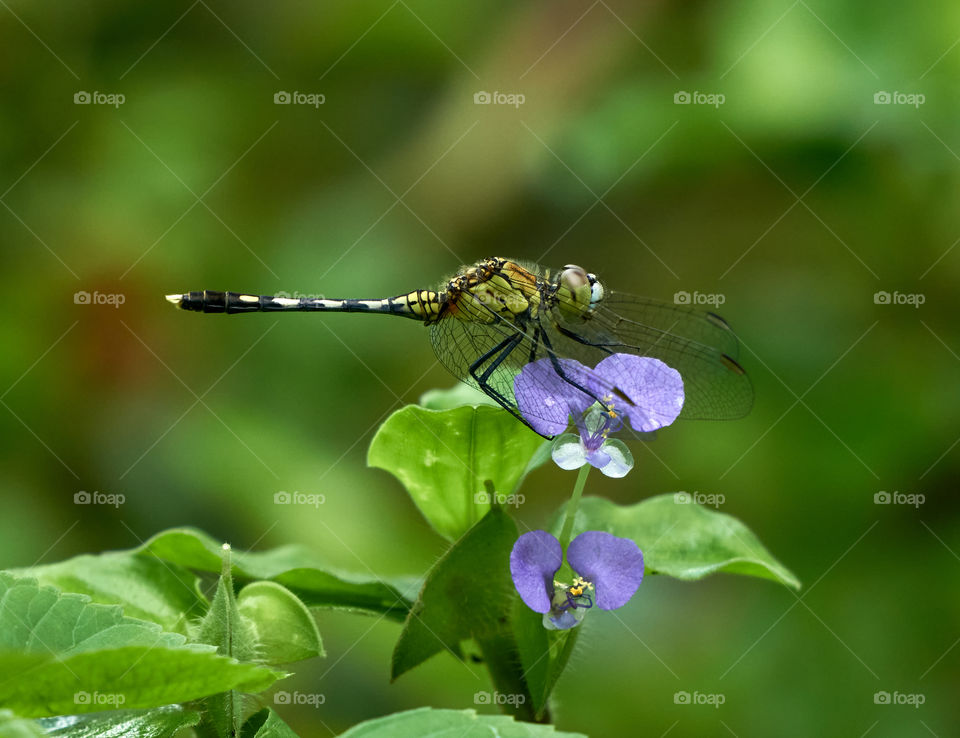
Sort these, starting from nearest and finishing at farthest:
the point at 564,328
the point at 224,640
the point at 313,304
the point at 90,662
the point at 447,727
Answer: the point at 90,662
the point at 447,727
the point at 224,640
the point at 564,328
the point at 313,304

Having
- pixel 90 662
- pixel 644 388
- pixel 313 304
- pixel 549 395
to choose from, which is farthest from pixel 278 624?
pixel 313 304

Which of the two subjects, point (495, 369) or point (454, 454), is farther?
point (495, 369)

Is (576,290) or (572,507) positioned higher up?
(576,290)

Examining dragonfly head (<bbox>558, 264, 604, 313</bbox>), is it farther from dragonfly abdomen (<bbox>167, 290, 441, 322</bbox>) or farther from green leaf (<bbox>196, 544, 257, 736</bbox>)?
green leaf (<bbox>196, 544, 257, 736</bbox>)

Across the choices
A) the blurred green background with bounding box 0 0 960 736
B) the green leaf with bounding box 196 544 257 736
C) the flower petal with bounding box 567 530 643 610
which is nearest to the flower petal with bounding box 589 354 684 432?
the flower petal with bounding box 567 530 643 610

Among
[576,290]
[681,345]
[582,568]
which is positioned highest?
[576,290]

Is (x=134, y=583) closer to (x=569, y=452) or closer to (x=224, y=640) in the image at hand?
(x=224, y=640)
